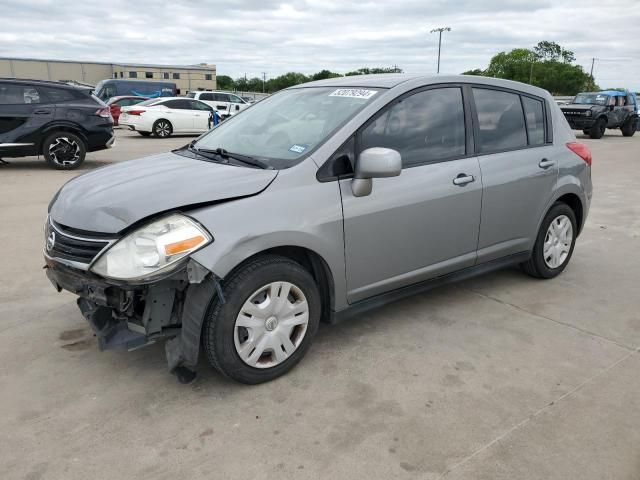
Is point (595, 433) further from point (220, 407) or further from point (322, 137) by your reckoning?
point (322, 137)

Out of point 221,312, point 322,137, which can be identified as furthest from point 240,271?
point 322,137

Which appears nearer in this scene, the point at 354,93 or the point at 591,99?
the point at 354,93

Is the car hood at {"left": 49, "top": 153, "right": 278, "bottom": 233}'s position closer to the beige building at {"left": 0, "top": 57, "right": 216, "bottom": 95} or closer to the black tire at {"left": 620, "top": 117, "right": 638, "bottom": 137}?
the black tire at {"left": 620, "top": 117, "right": 638, "bottom": 137}

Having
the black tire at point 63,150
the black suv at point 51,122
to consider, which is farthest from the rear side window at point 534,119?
the black tire at point 63,150

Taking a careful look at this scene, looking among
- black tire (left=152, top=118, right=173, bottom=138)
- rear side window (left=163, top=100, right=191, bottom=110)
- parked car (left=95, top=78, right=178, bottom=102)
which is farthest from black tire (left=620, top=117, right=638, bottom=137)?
parked car (left=95, top=78, right=178, bottom=102)

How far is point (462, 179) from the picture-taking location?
148 inches

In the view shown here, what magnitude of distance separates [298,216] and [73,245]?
1196 millimetres

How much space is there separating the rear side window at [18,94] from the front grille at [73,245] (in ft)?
27.4

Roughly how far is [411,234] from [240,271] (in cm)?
126

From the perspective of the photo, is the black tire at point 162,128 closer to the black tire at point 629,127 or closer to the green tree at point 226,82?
the black tire at point 629,127

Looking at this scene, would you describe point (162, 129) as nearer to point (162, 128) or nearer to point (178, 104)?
point (162, 128)

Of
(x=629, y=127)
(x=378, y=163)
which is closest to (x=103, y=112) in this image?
(x=378, y=163)

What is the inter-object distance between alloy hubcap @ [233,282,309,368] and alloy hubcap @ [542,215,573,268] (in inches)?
102

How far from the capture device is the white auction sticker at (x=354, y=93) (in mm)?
3509
